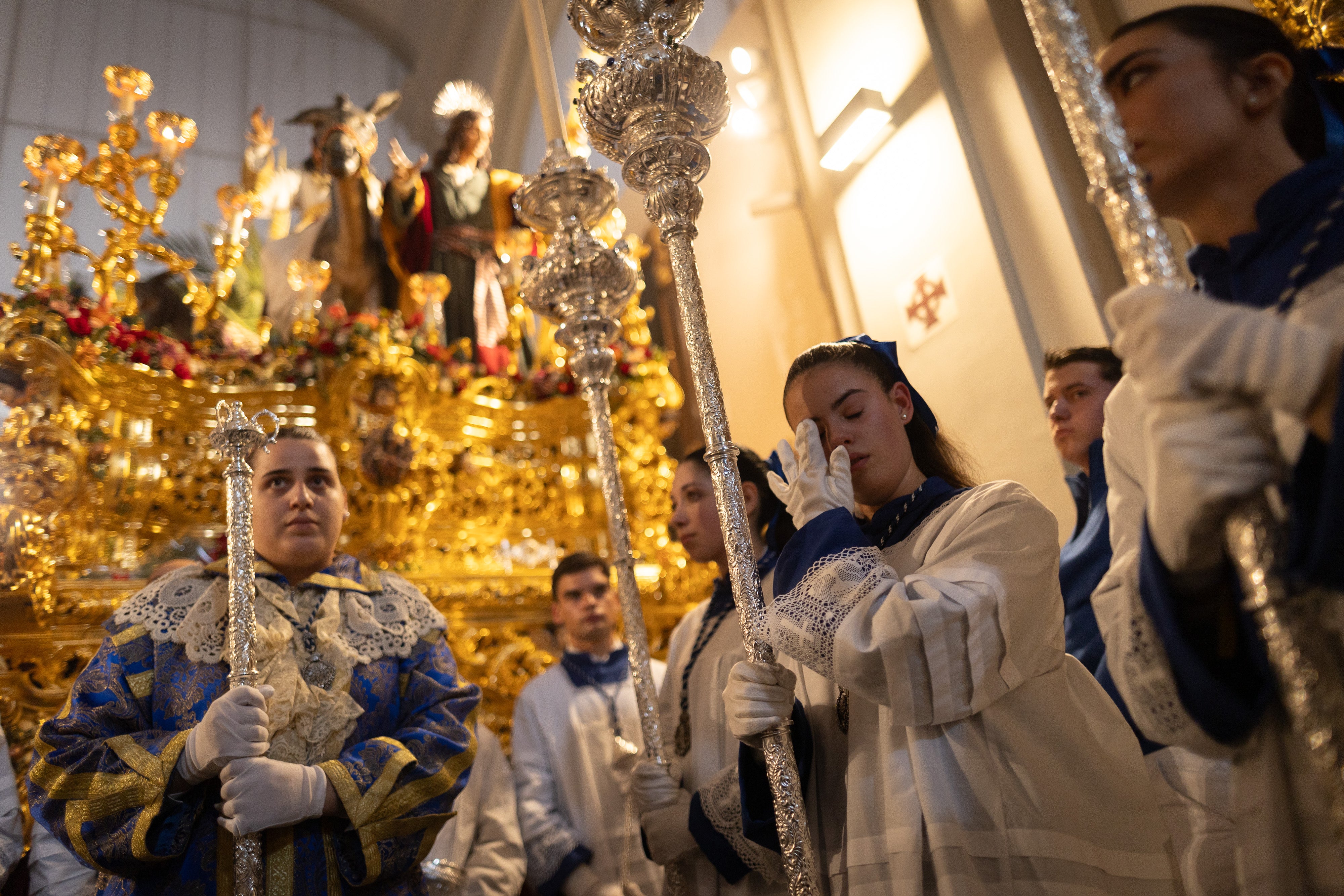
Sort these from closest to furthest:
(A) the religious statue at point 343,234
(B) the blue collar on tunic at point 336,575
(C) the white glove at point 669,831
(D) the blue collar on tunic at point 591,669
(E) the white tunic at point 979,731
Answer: (E) the white tunic at point 979,731 → (C) the white glove at point 669,831 → (B) the blue collar on tunic at point 336,575 → (D) the blue collar on tunic at point 591,669 → (A) the religious statue at point 343,234

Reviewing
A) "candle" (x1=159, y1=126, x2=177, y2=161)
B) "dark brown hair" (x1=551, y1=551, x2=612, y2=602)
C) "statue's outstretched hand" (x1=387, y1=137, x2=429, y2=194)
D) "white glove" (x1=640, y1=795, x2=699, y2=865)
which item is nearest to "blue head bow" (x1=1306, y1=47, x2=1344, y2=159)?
"white glove" (x1=640, y1=795, x2=699, y2=865)

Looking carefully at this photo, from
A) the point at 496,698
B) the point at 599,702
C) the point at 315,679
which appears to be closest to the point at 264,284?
the point at 496,698

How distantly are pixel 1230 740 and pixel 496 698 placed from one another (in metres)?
3.49

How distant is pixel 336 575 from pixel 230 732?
2.32ft

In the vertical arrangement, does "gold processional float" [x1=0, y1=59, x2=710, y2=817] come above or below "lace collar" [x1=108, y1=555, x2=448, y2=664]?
above

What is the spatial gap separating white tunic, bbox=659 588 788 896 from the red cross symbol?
72.4 inches

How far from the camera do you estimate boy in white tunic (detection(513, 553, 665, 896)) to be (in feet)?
10.8

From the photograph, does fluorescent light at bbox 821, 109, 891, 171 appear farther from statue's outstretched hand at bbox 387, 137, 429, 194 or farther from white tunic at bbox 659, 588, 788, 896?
white tunic at bbox 659, 588, 788, 896

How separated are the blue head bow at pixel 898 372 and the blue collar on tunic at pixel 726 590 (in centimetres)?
68

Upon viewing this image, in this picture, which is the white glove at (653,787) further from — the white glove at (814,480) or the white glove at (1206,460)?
the white glove at (1206,460)

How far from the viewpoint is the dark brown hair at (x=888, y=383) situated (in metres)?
2.00

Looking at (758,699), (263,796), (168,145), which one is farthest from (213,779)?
(168,145)

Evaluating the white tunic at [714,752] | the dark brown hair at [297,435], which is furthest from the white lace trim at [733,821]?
the dark brown hair at [297,435]

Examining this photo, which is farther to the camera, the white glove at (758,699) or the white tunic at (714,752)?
the white tunic at (714,752)
